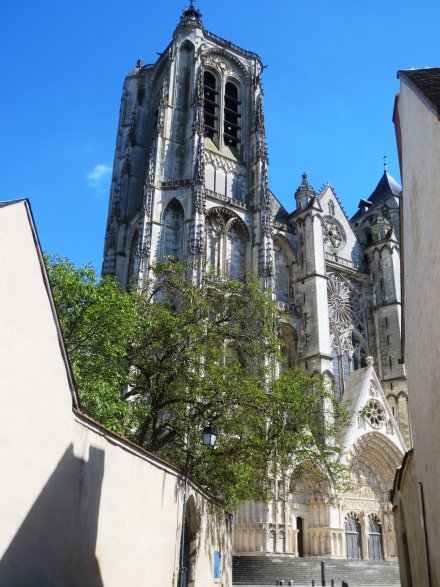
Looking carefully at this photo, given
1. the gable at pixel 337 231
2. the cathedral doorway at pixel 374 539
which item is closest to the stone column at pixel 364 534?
the cathedral doorway at pixel 374 539

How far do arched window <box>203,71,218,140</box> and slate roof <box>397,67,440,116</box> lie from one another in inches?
928

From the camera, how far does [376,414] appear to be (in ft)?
91.6

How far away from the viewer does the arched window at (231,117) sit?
3272 cm

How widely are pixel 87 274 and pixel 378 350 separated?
72.6 ft

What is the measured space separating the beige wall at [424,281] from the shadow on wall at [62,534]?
14.4ft

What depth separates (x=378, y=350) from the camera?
31.9m

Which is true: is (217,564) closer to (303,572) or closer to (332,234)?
(303,572)

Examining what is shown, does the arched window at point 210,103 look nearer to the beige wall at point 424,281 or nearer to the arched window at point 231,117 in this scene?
the arched window at point 231,117

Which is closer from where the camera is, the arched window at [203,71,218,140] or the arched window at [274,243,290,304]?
the arched window at [274,243,290,304]

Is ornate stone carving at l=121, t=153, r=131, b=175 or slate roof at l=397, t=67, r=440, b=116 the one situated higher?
→ ornate stone carving at l=121, t=153, r=131, b=175

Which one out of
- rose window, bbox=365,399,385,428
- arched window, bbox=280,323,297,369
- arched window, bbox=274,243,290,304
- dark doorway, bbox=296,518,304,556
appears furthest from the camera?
arched window, bbox=274,243,290,304

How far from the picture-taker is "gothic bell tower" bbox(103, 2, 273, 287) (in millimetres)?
27000

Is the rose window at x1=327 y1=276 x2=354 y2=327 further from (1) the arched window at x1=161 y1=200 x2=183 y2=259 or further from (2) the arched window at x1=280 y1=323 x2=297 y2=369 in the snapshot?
(1) the arched window at x1=161 y1=200 x2=183 y2=259

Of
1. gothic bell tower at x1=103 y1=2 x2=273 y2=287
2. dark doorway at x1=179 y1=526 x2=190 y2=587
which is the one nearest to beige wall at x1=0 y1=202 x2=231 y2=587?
dark doorway at x1=179 y1=526 x2=190 y2=587
